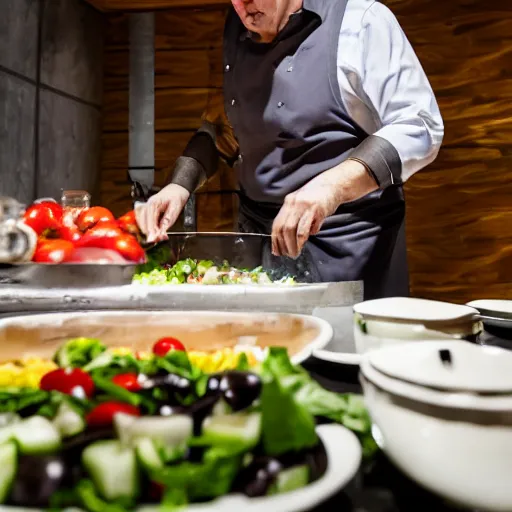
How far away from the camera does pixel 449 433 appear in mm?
343

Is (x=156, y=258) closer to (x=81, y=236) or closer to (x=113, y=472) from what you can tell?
(x=81, y=236)

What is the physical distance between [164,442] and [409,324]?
308 mm

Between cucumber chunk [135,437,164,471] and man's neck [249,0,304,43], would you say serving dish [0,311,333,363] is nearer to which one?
cucumber chunk [135,437,164,471]

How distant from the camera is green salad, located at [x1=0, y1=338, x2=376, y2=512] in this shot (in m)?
0.32

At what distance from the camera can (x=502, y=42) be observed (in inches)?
124

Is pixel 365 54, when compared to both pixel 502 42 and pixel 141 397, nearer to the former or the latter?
→ pixel 141 397

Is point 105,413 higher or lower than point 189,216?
lower

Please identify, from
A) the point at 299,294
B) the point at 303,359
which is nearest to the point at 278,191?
the point at 299,294

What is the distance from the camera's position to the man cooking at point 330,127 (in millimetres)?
1623

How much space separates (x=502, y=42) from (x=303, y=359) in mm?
3102

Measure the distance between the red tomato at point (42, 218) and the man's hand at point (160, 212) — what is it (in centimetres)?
23

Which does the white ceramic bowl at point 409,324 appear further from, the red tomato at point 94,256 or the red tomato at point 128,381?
the red tomato at point 94,256

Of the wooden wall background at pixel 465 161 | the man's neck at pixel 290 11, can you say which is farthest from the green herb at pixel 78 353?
the wooden wall background at pixel 465 161

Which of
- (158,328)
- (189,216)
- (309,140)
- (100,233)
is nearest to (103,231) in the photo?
(100,233)
